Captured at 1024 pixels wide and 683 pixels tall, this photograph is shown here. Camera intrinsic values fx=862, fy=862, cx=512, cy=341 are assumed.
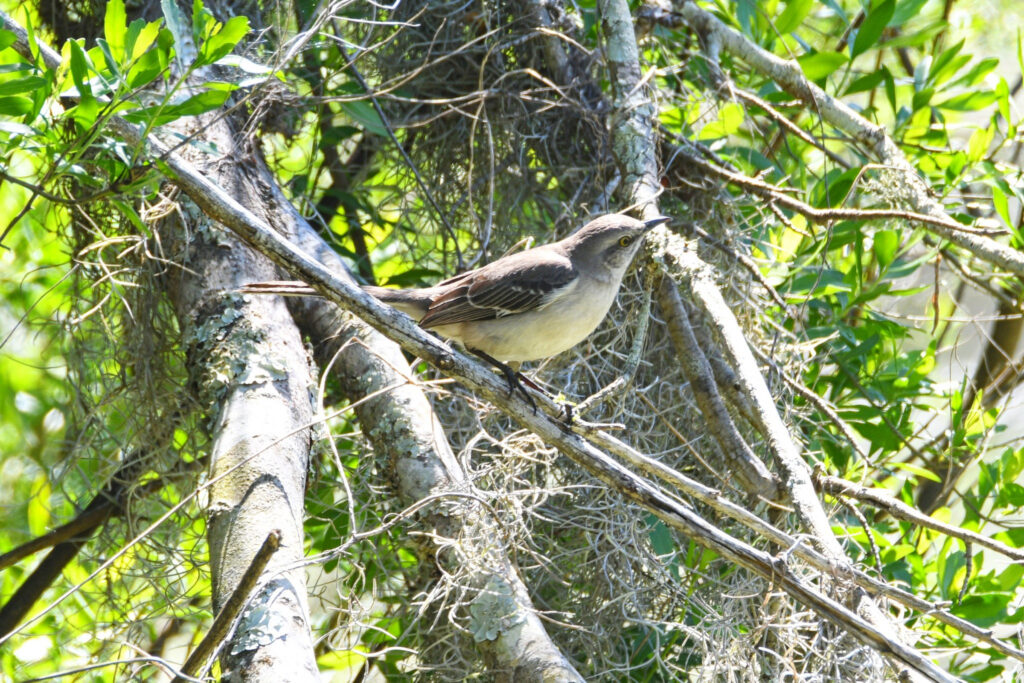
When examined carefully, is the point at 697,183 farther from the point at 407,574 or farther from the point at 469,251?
the point at 407,574

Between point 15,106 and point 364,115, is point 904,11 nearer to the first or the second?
point 364,115

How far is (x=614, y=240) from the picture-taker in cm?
318

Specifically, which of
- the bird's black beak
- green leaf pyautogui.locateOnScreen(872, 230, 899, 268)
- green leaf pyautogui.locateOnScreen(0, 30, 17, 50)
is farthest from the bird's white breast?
green leaf pyautogui.locateOnScreen(0, 30, 17, 50)

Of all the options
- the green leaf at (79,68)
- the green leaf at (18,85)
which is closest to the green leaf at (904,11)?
the green leaf at (79,68)

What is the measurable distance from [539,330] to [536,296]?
201 millimetres

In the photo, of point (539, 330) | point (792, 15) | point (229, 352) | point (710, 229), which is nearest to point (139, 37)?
point (229, 352)

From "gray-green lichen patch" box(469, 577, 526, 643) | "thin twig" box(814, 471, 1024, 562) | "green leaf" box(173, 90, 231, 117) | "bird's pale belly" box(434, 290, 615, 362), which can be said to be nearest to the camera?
"green leaf" box(173, 90, 231, 117)

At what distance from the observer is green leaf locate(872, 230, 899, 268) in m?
3.44

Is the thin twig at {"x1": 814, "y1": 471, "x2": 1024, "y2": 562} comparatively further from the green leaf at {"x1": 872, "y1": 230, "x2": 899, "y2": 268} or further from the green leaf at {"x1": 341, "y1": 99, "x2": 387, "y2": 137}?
the green leaf at {"x1": 341, "y1": 99, "x2": 387, "y2": 137}

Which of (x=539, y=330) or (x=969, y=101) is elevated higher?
(x=539, y=330)

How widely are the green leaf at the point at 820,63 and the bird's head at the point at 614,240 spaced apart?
121cm

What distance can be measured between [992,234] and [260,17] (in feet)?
9.51

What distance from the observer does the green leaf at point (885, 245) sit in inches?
135

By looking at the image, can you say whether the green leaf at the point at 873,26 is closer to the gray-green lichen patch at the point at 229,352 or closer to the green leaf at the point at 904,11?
the green leaf at the point at 904,11
